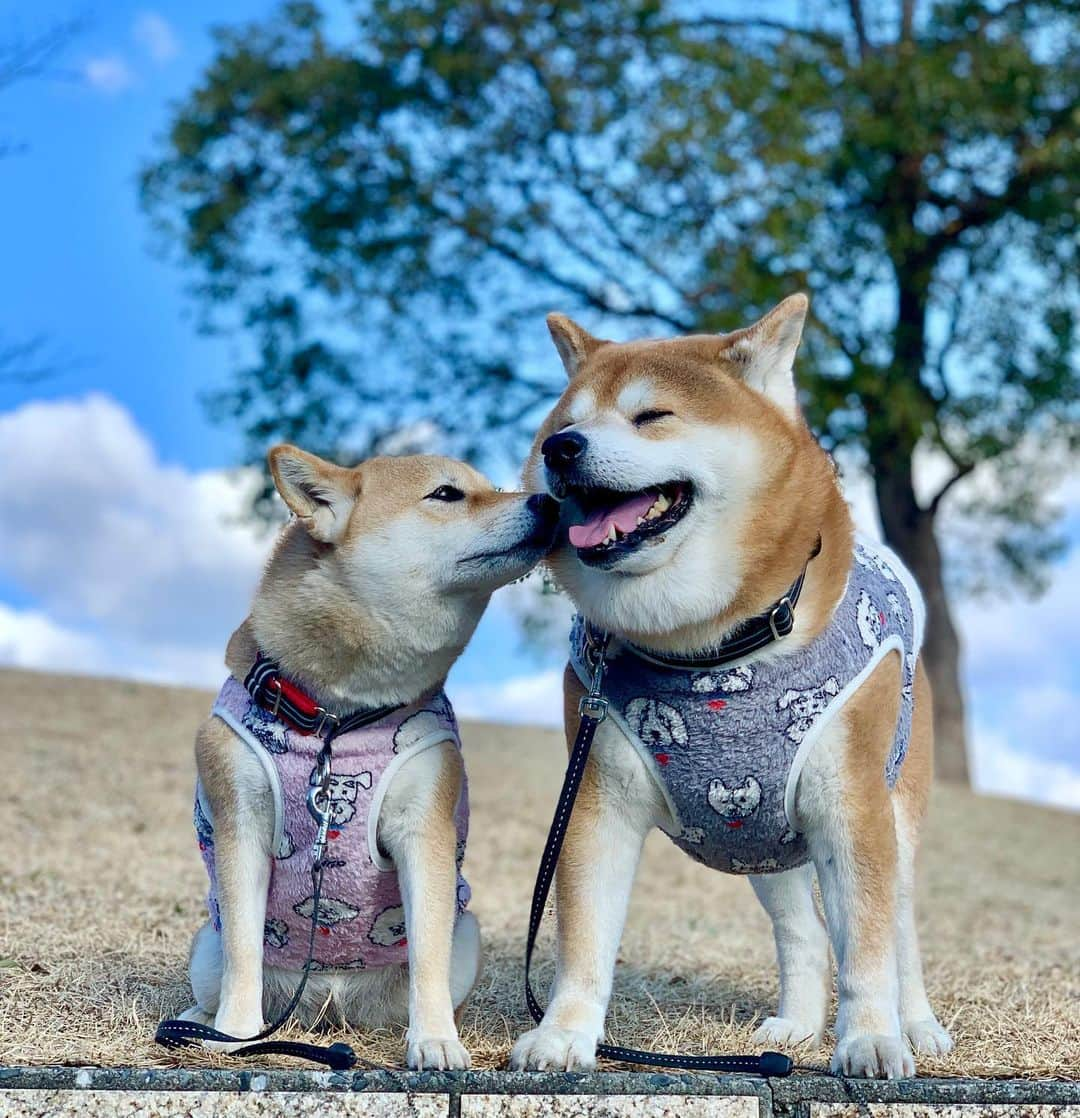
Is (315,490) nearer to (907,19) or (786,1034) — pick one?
(786,1034)

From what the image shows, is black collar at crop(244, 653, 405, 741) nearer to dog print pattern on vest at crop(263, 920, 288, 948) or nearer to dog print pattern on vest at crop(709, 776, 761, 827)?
dog print pattern on vest at crop(263, 920, 288, 948)

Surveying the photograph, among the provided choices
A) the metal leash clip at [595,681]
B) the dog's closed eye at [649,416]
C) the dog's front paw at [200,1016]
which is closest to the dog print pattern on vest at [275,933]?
the dog's front paw at [200,1016]

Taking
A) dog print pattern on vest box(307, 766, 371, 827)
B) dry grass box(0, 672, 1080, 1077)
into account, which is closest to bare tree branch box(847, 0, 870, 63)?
dry grass box(0, 672, 1080, 1077)

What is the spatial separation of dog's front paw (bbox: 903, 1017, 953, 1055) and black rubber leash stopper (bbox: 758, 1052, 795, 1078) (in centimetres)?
63

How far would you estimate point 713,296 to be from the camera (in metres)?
13.9

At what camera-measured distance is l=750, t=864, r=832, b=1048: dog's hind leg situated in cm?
360

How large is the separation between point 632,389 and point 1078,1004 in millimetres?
2772

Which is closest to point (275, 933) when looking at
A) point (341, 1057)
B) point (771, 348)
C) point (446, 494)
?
point (341, 1057)

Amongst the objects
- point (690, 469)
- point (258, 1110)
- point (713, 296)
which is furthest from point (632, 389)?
point (713, 296)

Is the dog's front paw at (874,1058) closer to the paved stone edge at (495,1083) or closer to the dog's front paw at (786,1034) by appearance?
the paved stone edge at (495,1083)

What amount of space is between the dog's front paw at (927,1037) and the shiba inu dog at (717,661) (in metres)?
0.50

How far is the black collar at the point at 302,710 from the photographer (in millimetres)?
3199

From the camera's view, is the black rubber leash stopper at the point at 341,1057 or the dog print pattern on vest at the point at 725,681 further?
the dog print pattern on vest at the point at 725,681

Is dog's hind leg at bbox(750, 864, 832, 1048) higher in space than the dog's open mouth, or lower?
lower
